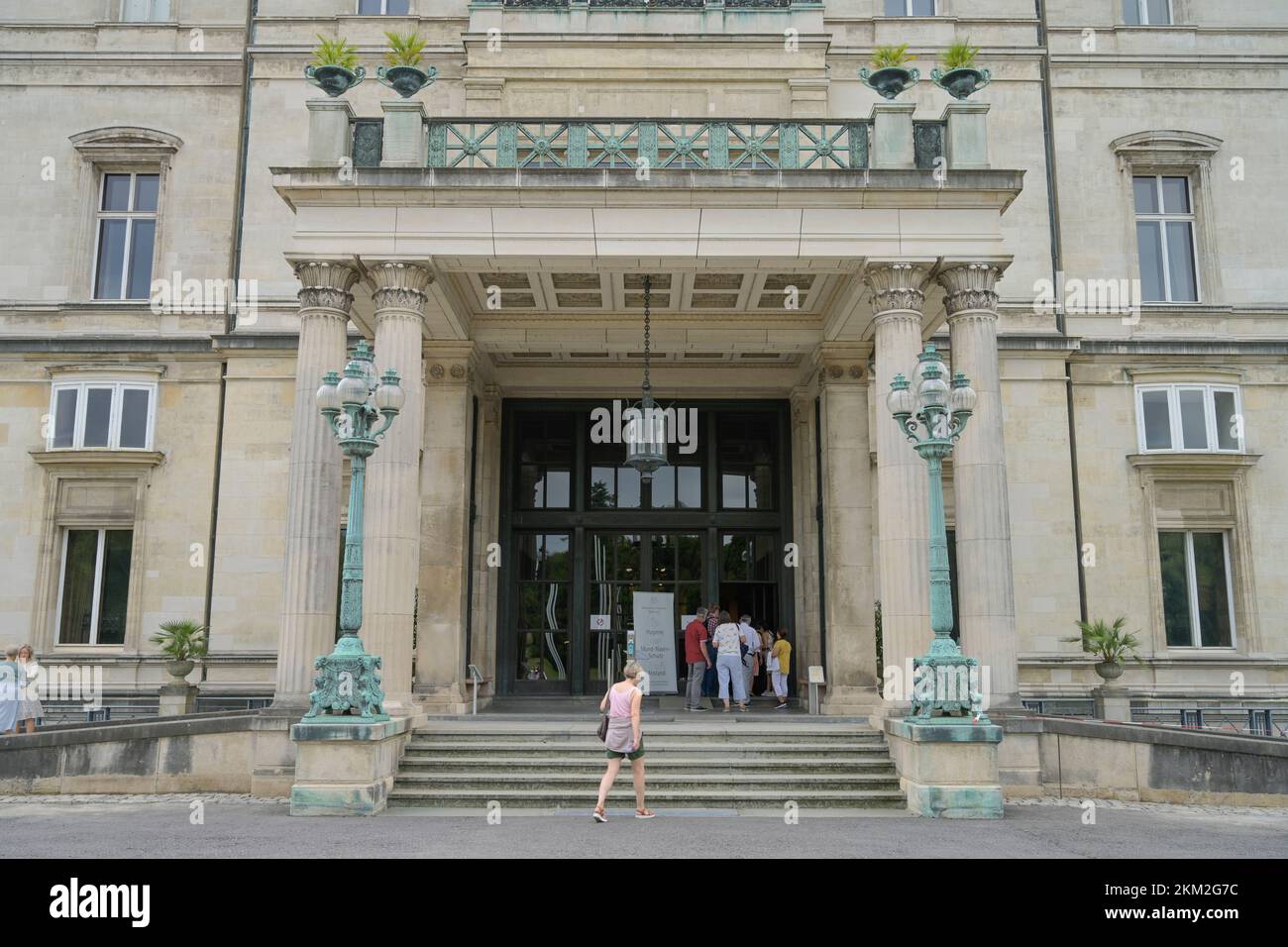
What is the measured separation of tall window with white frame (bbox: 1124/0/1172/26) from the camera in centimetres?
2283

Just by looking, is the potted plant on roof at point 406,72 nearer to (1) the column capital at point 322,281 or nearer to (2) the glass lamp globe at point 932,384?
(1) the column capital at point 322,281

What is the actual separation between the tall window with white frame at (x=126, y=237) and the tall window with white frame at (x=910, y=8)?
653 inches

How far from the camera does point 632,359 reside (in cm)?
2152

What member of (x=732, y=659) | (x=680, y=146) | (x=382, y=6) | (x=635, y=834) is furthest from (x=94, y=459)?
(x=635, y=834)

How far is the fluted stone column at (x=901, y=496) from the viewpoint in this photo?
47.4 ft

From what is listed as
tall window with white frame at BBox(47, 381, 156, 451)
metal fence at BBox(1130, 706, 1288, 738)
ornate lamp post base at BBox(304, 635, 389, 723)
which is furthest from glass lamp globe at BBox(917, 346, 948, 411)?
tall window with white frame at BBox(47, 381, 156, 451)

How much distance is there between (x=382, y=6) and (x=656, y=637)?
15.2 meters

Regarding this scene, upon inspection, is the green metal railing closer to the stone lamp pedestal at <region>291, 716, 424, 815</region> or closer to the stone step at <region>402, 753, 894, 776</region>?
the stone lamp pedestal at <region>291, 716, 424, 815</region>

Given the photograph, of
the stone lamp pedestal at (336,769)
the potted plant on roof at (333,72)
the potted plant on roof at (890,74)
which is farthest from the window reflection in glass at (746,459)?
the stone lamp pedestal at (336,769)

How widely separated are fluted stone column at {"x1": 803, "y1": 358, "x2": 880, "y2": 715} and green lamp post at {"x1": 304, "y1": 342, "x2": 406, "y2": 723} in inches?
343

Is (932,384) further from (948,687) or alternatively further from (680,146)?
(680,146)

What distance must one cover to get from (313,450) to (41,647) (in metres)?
9.87

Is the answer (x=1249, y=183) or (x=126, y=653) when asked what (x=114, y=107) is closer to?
(x=126, y=653)

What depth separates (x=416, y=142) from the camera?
1526 cm
